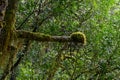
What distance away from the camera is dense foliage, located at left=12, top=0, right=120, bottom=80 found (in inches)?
400

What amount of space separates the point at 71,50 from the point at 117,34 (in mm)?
2073

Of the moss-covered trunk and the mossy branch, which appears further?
the moss-covered trunk

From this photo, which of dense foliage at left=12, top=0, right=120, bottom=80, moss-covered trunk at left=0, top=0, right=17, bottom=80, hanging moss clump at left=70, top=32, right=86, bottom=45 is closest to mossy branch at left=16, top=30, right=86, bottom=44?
hanging moss clump at left=70, top=32, right=86, bottom=45

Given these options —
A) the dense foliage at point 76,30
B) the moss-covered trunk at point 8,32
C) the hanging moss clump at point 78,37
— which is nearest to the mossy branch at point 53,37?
the hanging moss clump at point 78,37

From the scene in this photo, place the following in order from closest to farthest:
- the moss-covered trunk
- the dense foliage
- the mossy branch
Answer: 1. the mossy branch
2. the moss-covered trunk
3. the dense foliage

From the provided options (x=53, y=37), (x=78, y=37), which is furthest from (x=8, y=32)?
(x=78, y=37)

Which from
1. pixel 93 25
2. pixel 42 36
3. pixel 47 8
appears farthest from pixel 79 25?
pixel 42 36

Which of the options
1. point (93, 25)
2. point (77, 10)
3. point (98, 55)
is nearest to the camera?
point (77, 10)

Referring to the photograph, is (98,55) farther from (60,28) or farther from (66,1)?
(66,1)

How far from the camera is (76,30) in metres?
10.8

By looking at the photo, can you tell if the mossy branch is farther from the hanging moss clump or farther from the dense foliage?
the dense foliage

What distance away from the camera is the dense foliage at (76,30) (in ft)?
33.4

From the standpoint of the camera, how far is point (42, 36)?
561 cm

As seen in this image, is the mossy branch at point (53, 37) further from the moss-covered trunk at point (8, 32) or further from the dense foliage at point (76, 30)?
the dense foliage at point (76, 30)
